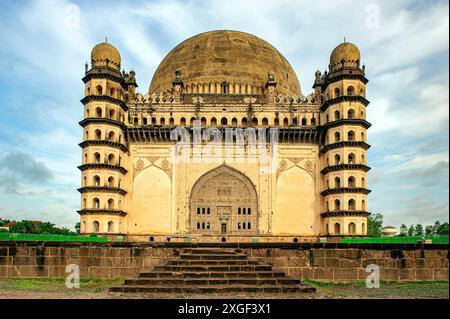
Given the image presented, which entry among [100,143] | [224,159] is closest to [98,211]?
[100,143]

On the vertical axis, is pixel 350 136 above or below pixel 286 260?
above

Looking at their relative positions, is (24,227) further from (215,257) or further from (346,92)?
(215,257)

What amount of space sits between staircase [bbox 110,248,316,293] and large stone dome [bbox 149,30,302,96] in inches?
1054

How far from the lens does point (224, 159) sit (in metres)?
36.1

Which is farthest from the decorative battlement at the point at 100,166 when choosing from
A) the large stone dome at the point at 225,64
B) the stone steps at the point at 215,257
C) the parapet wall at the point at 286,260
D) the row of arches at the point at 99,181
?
the stone steps at the point at 215,257

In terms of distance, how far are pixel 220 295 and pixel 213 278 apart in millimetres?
1409

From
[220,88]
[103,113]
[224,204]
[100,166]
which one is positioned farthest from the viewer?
[220,88]

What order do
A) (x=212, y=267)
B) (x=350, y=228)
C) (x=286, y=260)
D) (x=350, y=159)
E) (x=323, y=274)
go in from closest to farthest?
1. (x=212, y=267)
2. (x=323, y=274)
3. (x=286, y=260)
4. (x=350, y=228)
5. (x=350, y=159)

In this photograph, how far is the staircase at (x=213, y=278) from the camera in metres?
12.3

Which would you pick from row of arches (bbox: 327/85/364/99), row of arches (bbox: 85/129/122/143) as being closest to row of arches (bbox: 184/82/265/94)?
row of arches (bbox: 327/85/364/99)

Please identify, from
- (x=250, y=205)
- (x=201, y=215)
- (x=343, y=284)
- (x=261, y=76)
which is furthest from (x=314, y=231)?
(x=343, y=284)

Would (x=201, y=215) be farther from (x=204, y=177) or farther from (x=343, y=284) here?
(x=343, y=284)

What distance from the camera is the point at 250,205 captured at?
35.8 metres
